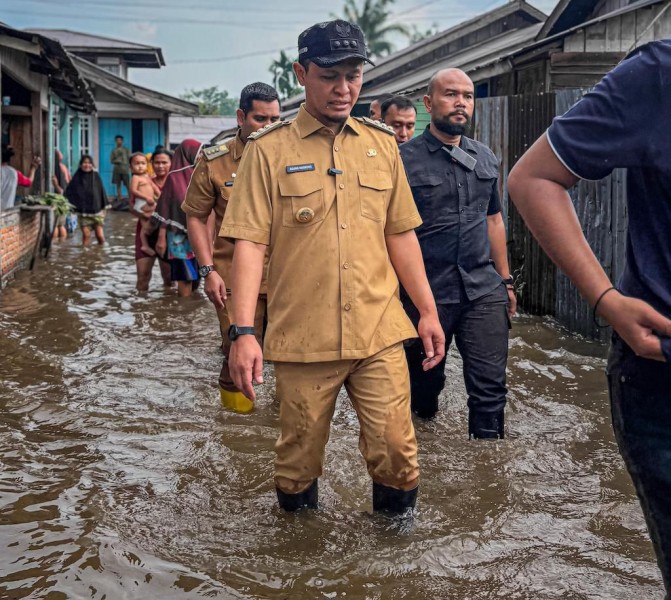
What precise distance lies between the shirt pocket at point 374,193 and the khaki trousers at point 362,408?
0.57 m

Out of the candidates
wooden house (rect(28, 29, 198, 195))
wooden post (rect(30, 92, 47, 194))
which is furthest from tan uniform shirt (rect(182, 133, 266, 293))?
wooden house (rect(28, 29, 198, 195))

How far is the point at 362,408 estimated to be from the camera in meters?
3.73

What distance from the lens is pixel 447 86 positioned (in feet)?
17.4

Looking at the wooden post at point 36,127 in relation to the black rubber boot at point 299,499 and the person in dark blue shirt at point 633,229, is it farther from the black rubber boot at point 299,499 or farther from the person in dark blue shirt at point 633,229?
the person in dark blue shirt at point 633,229

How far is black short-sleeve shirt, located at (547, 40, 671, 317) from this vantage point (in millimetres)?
2129

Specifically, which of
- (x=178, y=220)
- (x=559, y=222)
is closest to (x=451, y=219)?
(x=559, y=222)

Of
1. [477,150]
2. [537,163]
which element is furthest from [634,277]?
[477,150]

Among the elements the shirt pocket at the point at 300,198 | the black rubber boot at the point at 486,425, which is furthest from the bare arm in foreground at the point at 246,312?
the black rubber boot at the point at 486,425

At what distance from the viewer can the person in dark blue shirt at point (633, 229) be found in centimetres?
214

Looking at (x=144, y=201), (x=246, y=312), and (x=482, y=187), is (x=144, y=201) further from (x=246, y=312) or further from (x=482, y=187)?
(x=246, y=312)

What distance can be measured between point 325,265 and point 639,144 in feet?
5.66

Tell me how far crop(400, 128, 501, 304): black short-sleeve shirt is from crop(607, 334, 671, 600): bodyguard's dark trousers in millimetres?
2870

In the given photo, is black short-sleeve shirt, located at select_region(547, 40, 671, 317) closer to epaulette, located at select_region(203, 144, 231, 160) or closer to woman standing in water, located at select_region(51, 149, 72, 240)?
epaulette, located at select_region(203, 144, 231, 160)

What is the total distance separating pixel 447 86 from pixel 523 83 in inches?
391
